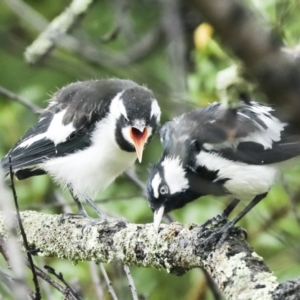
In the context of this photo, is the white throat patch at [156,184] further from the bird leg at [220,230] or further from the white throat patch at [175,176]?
the bird leg at [220,230]

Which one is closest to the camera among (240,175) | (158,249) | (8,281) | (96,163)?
(8,281)

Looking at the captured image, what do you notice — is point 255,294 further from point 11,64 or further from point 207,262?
point 11,64

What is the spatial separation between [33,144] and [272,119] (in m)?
1.48

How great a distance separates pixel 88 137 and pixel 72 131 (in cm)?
11

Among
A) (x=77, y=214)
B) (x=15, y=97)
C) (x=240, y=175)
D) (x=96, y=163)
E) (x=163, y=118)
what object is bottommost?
(x=240, y=175)

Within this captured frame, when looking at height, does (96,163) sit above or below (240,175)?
above

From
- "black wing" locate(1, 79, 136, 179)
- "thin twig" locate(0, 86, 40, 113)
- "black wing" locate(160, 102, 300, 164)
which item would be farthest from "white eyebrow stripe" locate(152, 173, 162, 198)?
"thin twig" locate(0, 86, 40, 113)

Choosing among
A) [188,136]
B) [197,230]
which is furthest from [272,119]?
[197,230]

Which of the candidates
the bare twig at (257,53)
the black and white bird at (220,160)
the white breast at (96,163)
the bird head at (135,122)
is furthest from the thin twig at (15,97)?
the bare twig at (257,53)

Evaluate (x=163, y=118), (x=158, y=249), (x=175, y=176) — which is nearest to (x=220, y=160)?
(x=175, y=176)

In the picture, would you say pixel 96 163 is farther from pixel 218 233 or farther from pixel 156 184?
pixel 218 233

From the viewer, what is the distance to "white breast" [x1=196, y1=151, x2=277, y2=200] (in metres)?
2.68

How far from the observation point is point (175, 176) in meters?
2.83

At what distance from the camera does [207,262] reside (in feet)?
7.29
